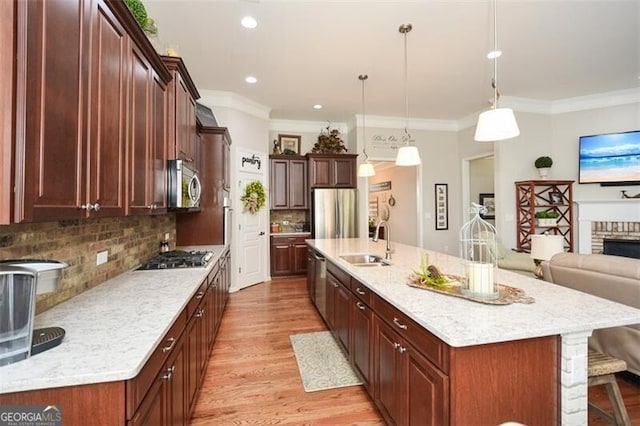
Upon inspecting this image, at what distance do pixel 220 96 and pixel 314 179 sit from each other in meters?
2.28

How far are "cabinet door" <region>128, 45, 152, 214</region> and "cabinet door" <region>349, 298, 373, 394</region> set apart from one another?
164 cm

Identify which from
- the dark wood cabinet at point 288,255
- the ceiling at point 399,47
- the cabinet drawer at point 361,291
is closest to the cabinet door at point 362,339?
the cabinet drawer at point 361,291

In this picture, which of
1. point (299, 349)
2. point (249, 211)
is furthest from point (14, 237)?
point (249, 211)

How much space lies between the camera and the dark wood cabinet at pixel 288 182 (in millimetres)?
5801

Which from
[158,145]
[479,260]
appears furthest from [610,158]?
[158,145]

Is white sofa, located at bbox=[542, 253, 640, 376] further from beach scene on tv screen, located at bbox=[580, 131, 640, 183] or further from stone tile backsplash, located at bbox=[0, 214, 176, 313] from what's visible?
beach scene on tv screen, located at bbox=[580, 131, 640, 183]

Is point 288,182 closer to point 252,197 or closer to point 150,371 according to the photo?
point 252,197

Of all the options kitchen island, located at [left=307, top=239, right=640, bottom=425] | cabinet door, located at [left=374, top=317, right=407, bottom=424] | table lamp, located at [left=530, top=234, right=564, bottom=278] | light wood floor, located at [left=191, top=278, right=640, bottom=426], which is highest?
table lamp, located at [left=530, top=234, right=564, bottom=278]

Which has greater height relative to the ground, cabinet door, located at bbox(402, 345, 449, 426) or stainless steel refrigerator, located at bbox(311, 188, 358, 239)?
stainless steel refrigerator, located at bbox(311, 188, 358, 239)

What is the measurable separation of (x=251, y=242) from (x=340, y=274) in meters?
2.92

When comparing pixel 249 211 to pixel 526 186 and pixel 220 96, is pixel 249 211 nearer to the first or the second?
pixel 220 96

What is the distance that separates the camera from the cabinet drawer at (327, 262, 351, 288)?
240 cm

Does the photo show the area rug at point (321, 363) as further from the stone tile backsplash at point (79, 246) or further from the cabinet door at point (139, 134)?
the cabinet door at point (139, 134)

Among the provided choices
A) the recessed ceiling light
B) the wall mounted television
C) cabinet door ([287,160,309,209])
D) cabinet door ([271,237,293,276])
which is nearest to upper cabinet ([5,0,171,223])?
the recessed ceiling light
